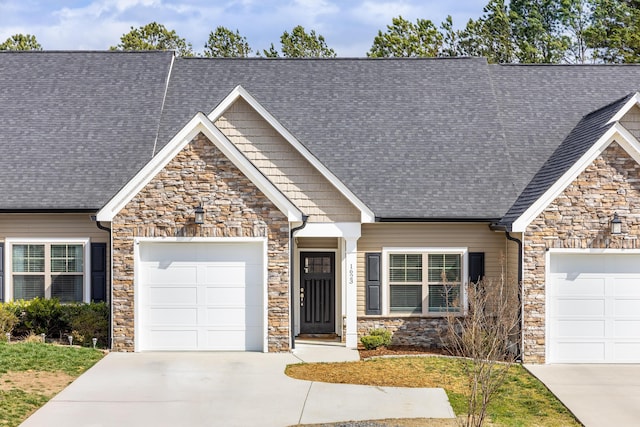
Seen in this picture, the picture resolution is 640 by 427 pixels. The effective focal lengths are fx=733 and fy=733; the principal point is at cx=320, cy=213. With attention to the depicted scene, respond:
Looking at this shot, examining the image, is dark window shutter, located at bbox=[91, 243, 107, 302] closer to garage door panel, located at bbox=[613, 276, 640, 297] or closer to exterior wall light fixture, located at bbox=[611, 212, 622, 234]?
exterior wall light fixture, located at bbox=[611, 212, 622, 234]

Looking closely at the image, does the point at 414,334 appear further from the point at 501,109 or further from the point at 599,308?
the point at 501,109

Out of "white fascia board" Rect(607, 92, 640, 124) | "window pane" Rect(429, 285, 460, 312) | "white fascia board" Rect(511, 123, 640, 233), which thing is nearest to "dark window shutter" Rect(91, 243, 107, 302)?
"window pane" Rect(429, 285, 460, 312)

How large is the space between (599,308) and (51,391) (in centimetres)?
1082

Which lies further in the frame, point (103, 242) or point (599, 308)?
point (103, 242)

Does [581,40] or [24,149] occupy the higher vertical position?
[581,40]

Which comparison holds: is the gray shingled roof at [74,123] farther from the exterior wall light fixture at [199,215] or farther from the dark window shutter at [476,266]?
the dark window shutter at [476,266]

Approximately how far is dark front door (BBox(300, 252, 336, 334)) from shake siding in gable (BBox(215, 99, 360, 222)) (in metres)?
1.94

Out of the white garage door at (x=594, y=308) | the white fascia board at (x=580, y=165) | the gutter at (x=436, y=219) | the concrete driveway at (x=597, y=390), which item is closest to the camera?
the concrete driveway at (x=597, y=390)

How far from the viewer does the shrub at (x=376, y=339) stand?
16.3 metres

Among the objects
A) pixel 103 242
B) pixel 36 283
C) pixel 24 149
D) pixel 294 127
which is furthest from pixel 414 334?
pixel 24 149

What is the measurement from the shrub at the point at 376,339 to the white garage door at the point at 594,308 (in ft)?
11.5

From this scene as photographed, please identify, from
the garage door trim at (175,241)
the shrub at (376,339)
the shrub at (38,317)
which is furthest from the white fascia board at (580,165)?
the shrub at (38,317)

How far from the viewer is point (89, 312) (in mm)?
16094

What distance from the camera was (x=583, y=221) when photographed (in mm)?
14992
